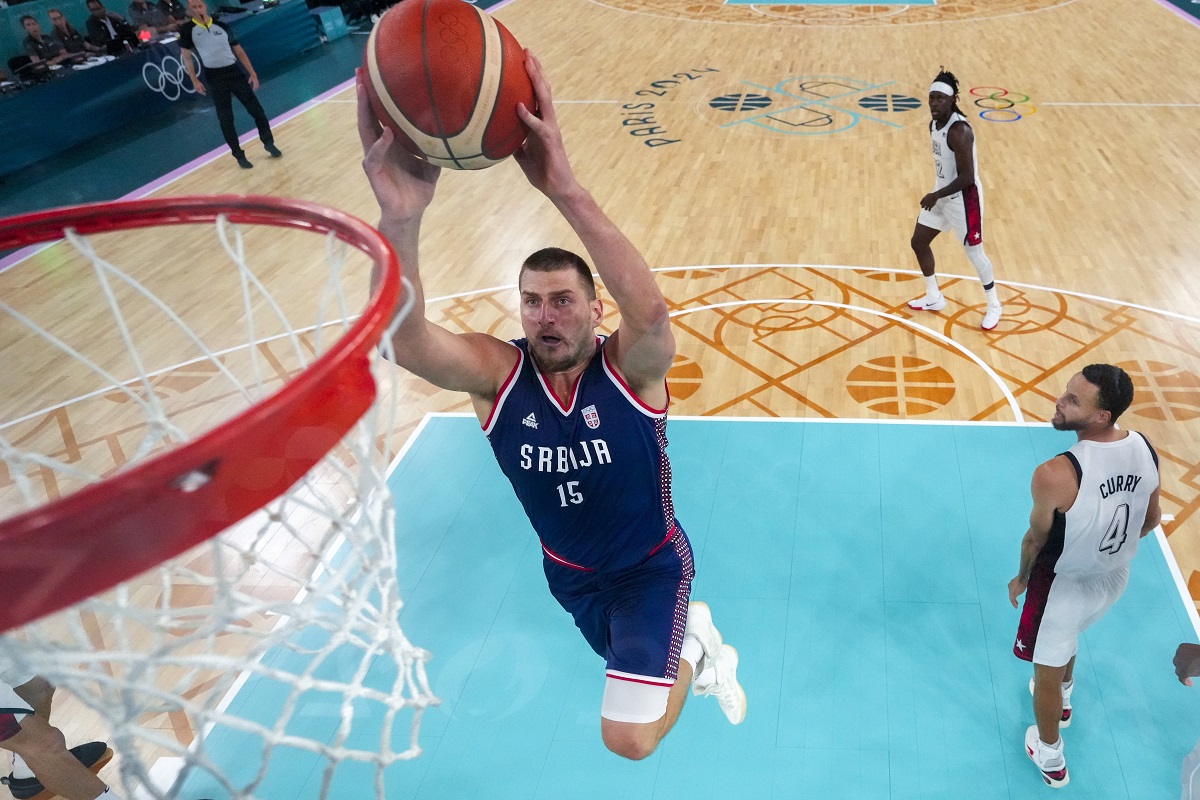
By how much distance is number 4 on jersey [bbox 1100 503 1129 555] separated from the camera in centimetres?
265

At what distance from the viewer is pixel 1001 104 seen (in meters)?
10.0

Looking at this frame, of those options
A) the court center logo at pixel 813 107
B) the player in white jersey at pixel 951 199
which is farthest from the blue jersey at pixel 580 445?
the court center logo at pixel 813 107

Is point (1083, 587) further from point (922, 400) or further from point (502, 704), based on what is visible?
point (922, 400)

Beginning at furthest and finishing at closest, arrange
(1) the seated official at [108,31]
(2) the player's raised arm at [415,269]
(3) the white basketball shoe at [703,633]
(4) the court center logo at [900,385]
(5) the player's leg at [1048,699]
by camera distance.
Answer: (1) the seated official at [108,31] < (4) the court center logo at [900,385] < (3) the white basketball shoe at [703,633] < (5) the player's leg at [1048,699] < (2) the player's raised arm at [415,269]

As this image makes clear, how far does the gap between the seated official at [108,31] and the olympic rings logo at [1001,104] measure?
10.4 meters

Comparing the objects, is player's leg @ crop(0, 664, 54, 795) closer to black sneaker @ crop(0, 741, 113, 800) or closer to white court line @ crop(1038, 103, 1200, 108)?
black sneaker @ crop(0, 741, 113, 800)

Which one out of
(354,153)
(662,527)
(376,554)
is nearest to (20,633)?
(376,554)

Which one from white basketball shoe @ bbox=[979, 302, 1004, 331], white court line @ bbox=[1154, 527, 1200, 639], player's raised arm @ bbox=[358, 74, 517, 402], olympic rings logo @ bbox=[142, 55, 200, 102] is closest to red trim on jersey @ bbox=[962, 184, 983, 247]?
white basketball shoe @ bbox=[979, 302, 1004, 331]

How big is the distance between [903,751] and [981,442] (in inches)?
81.0

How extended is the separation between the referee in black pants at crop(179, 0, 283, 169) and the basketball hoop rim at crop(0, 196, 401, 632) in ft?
28.3

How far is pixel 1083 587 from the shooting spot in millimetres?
2834

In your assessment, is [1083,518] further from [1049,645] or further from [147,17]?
[147,17]

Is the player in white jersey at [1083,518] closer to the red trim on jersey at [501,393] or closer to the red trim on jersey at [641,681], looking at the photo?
the red trim on jersey at [641,681]

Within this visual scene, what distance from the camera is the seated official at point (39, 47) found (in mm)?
10742
